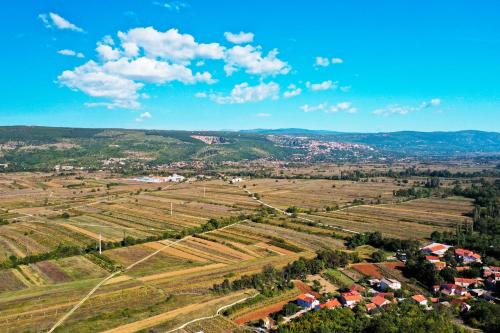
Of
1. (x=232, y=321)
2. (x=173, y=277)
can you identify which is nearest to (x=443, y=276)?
(x=232, y=321)

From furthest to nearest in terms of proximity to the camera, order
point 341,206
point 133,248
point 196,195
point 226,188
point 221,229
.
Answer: point 226,188
point 196,195
point 341,206
point 221,229
point 133,248

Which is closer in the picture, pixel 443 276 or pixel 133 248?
pixel 443 276

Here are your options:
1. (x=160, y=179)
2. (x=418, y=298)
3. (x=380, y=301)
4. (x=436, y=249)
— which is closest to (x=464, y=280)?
(x=418, y=298)

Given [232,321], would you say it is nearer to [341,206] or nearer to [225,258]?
[225,258]

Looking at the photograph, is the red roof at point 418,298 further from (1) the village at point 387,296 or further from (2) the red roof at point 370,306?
(2) the red roof at point 370,306

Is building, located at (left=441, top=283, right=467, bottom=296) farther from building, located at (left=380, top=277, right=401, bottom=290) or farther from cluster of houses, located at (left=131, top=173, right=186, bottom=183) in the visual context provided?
cluster of houses, located at (left=131, top=173, right=186, bottom=183)

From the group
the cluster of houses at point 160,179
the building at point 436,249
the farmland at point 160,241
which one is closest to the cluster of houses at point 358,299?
the farmland at point 160,241

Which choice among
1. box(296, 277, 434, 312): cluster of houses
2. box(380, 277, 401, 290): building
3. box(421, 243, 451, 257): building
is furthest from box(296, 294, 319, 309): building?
box(421, 243, 451, 257): building

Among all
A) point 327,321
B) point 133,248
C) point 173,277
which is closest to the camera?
point 327,321
